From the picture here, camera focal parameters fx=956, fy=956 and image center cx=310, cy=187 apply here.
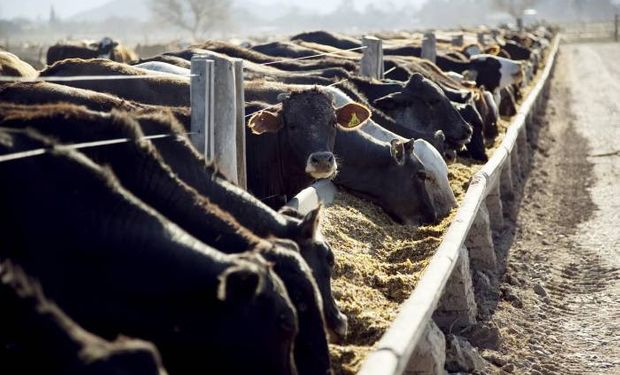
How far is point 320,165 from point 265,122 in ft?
2.27

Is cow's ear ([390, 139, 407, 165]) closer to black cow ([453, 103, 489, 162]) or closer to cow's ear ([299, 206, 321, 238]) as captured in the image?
black cow ([453, 103, 489, 162])

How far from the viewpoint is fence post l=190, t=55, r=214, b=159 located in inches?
241

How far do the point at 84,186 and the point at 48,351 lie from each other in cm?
126

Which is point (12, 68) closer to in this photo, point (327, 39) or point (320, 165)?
point (320, 165)

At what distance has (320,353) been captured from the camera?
466 cm

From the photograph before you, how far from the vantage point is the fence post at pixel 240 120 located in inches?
266

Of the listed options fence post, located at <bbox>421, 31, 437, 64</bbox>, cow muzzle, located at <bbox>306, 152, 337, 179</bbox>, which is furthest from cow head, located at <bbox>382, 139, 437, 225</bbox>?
fence post, located at <bbox>421, 31, 437, 64</bbox>

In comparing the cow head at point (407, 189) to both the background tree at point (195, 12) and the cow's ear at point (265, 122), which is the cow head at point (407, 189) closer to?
the cow's ear at point (265, 122)

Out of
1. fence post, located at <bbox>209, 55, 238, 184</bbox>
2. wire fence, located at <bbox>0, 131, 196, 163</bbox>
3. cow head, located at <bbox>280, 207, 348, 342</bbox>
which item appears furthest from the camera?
fence post, located at <bbox>209, 55, 238, 184</bbox>

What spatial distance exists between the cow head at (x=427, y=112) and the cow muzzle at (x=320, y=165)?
463 centimetres

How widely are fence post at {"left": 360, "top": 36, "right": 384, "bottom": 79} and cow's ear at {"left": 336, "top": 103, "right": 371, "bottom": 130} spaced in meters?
4.18

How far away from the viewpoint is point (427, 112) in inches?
498

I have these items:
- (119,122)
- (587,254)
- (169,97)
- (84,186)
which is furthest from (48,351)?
(587,254)

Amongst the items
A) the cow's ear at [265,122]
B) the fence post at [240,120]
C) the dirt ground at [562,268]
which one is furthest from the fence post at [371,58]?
the fence post at [240,120]
